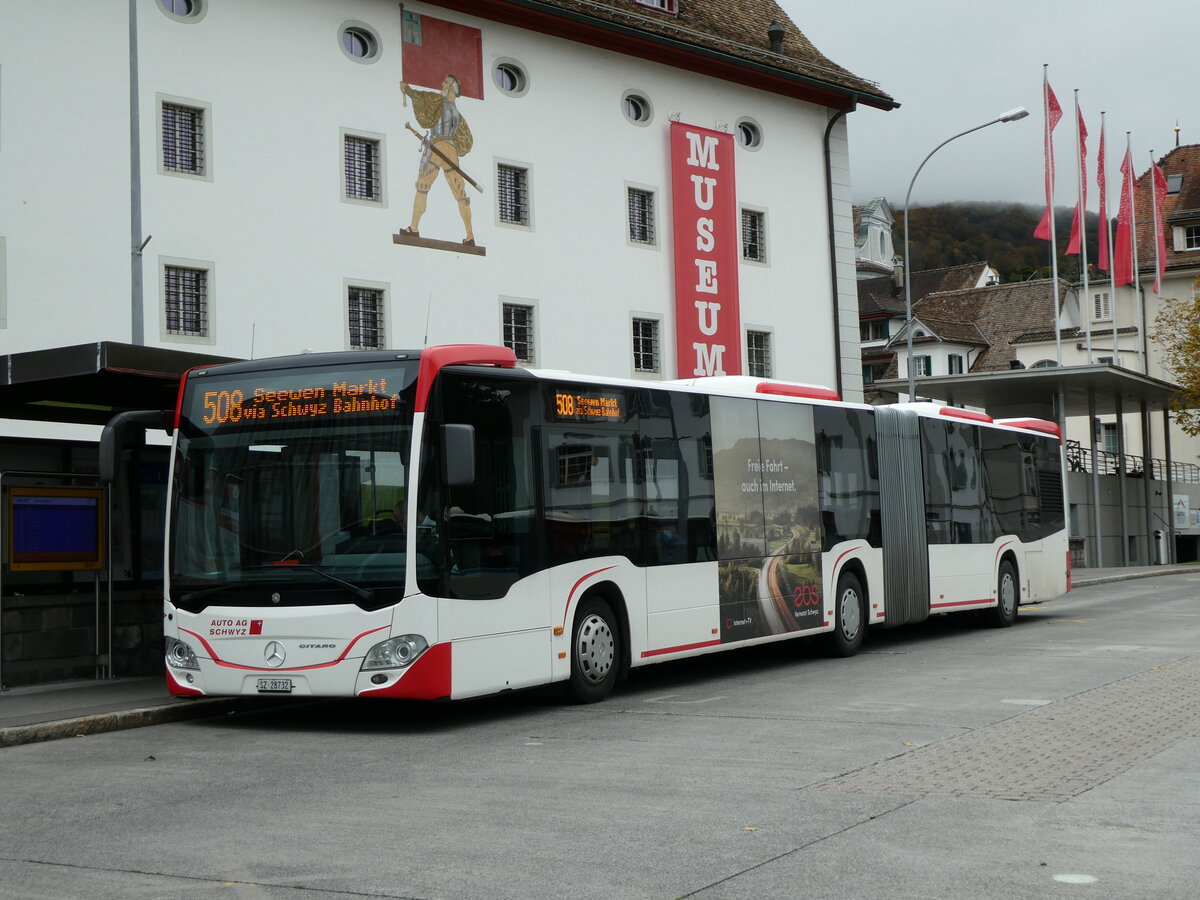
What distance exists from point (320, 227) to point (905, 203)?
13.8 metres

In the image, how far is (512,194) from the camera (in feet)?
98.3

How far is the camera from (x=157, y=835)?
24.6ft

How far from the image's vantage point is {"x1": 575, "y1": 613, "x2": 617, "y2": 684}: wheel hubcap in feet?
42.0

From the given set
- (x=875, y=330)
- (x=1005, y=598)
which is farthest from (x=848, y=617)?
(x=875, y=330)

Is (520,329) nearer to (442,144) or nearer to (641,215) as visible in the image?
(442,144)

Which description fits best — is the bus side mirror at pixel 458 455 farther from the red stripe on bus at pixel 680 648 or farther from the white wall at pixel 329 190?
the white wall at pixel 329 190

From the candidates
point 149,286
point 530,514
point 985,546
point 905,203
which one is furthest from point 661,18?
point 530,514

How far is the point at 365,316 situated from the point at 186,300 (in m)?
3.49

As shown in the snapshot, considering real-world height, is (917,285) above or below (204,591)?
above

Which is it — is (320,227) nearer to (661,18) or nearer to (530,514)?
A: (661,18)

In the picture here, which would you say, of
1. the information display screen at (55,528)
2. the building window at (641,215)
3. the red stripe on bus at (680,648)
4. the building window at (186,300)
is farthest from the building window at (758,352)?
the information display screen at (55,528)

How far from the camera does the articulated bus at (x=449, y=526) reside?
36.8 feet

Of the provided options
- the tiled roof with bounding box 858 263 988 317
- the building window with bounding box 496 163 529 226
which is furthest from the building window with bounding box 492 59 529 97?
the tiled roof with bounding box 858 263 988 317

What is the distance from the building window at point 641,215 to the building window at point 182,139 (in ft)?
33.3
